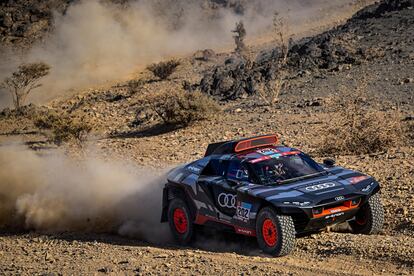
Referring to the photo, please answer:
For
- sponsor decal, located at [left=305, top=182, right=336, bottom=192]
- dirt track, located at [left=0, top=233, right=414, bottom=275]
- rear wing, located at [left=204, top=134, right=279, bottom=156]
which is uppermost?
rear wing, located at [left=204, top=134, right=279, bottom=156]

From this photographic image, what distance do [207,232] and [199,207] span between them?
30.4 inches

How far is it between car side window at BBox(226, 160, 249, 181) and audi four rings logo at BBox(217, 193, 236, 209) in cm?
31

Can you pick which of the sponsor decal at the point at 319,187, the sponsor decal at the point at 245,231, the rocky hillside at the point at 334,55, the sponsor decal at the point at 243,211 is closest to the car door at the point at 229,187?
the sponsor decal at the point at 243,211

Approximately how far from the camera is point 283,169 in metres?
10.2

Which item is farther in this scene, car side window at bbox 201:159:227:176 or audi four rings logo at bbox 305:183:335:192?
car side window at bbox 201:159:227:176

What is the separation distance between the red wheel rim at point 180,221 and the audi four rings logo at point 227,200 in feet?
3.26

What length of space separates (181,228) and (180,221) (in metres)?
0.11

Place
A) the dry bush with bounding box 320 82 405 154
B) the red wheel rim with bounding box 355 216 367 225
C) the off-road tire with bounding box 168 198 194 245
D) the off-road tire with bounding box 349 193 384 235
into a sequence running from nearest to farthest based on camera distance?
the off-road tire with bounding box 349 193 384 235
the red wheel rim with bounding box 355 216 367 225
the off-road tire with bounding box 168 198 194 245
the dry bush with bounding box 320 82 405 154

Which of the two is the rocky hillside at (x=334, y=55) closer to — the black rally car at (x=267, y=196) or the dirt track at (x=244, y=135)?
the dirt track at (x=244, y=135)

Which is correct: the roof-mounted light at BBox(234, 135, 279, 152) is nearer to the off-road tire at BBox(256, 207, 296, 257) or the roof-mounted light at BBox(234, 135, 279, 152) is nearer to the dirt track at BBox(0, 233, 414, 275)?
the dirt track at BBox(0, 233, 414, 275)

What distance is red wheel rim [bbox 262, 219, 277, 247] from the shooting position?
366 inches

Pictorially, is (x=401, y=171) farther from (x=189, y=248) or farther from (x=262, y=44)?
(x=262, y=44)

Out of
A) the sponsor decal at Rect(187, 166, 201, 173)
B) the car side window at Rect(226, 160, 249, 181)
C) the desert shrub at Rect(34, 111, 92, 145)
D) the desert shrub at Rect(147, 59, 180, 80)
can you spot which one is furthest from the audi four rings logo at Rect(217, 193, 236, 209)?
the desert shrub at Rect(147, 59, 180, 80)

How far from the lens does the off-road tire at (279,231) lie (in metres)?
9.10
